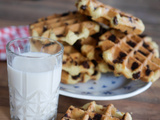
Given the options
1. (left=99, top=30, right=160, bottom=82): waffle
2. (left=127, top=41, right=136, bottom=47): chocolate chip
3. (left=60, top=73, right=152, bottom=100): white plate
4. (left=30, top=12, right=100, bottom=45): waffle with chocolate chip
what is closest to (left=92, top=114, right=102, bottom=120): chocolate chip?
(left=60, top=73, right=152, bottom=100): white plate

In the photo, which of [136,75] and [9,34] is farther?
[9,34]

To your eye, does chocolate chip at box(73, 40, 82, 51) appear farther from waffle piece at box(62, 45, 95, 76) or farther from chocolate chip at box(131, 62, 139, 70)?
chocolate chip at box(131, 62, 139, 70)

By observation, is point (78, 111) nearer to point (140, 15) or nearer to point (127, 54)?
point (127, 54)

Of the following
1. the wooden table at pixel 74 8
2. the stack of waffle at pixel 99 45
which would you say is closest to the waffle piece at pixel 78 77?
the stack of waffle at pixel 99 45

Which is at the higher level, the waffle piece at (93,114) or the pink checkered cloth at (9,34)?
the pink checkered cloth at (9,34)

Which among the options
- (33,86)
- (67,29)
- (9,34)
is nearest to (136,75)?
(67,29)

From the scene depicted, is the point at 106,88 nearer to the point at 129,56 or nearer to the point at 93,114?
the point at 129,56

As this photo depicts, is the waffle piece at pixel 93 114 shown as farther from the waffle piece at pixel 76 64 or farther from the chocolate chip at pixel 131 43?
the chocolate chip at pixel 131 43
